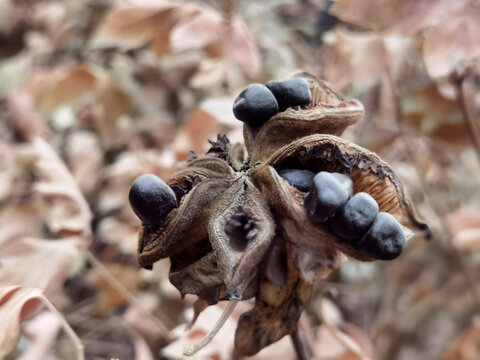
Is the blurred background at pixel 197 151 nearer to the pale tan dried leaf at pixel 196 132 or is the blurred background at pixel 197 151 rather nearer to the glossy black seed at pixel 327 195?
the pale tan dried leaf at pixel 196 132

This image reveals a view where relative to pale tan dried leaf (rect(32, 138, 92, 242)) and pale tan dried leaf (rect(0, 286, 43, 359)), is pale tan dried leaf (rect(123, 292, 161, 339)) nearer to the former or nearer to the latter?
pale tan dried leaf (rect(32, 138, 92, 242))

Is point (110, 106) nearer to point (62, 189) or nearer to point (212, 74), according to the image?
point (212, 74)

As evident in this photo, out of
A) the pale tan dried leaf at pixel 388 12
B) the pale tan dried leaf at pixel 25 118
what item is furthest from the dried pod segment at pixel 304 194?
the pale tan dried leaf at pixel 25 118

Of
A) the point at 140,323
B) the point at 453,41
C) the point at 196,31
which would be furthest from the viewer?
the point at 140,323

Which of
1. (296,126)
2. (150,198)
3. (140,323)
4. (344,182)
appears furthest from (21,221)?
(344,182)

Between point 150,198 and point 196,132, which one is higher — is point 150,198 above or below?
above

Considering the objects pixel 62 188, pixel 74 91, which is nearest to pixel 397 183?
pixel 62 188

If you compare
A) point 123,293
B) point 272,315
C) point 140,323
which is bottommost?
point 140,323

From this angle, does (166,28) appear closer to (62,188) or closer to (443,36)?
(62,188)
